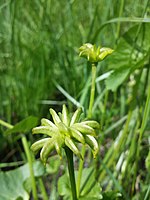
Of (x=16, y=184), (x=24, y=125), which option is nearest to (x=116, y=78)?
(x=24, y=125)

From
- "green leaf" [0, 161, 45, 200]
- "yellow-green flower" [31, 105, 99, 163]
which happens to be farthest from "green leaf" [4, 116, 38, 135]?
"yellow-green flower" [31, 105, 99, 163]

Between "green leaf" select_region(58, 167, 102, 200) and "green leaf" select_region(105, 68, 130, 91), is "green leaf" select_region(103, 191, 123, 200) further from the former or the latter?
"green leaf" select_region(105, 68, 130, 91)

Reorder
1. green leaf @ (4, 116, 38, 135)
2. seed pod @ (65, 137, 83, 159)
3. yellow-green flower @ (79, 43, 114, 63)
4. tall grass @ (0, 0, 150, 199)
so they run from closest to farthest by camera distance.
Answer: seed pod @ (65, 137, 83, 159) < yellow-green flower @ (79, 43, 114, 63) < green leaf @ (4, 116, 38, 135) < tall grass @ (0, 0, 150, 199)

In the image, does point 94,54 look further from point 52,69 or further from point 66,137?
point 52,69

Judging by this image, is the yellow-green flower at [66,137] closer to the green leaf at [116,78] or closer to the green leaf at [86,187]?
the green leaf at [86,187]

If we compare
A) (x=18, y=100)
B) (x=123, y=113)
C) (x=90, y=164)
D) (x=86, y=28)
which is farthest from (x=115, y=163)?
(x=86, y=28)

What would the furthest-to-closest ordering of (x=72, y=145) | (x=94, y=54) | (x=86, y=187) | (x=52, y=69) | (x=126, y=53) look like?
(x=52, y=69)
(x=126, y=53)
(x=86, y=187)
(x=94, y=54)
(x=72, y=145)

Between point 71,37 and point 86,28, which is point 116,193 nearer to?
point 71,37
